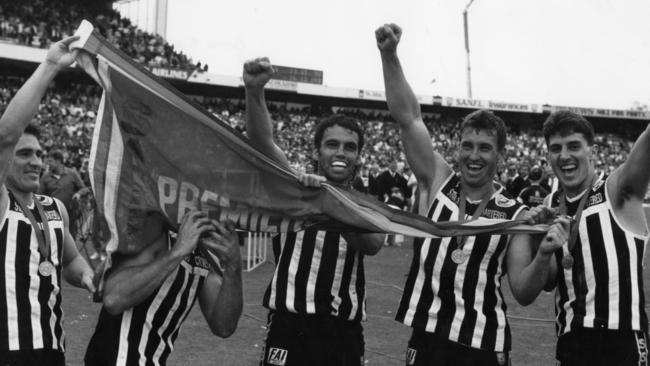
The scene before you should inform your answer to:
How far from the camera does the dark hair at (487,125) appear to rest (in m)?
3.72

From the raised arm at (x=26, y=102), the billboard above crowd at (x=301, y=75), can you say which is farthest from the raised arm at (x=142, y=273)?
the billboard above crowd at (x=301, y=75)

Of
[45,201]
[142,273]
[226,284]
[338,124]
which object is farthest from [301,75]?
[142,273]

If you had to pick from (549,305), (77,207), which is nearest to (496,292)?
(549,305)

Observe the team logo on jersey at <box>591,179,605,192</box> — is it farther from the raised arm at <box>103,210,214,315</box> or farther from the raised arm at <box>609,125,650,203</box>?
the raised arm at <box>103,210,214,315</box>

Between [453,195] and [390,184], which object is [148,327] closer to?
[453,195]

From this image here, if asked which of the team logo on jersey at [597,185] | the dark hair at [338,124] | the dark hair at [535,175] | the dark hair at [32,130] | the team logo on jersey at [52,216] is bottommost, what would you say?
the team logo on jersey at [52,216]

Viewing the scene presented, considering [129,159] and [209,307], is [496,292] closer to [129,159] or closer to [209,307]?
[209,307]

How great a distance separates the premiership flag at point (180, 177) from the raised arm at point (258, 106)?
0.31 meters

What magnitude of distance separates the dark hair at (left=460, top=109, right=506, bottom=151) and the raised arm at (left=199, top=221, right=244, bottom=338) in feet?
4.79

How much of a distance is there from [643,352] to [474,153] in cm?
133

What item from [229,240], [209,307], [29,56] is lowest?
[209,307]

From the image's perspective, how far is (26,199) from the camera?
3.68m

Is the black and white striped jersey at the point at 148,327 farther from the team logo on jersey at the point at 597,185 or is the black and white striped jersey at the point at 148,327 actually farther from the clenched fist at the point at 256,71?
the team logo on jersey at the point at 597,185

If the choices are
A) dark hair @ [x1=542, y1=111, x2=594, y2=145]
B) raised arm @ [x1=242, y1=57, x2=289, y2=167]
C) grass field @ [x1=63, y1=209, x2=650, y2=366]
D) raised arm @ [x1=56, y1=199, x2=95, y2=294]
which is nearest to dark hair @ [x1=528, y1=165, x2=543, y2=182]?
grass field @ [x1=63, y1=209, x2=650, y2=366]
